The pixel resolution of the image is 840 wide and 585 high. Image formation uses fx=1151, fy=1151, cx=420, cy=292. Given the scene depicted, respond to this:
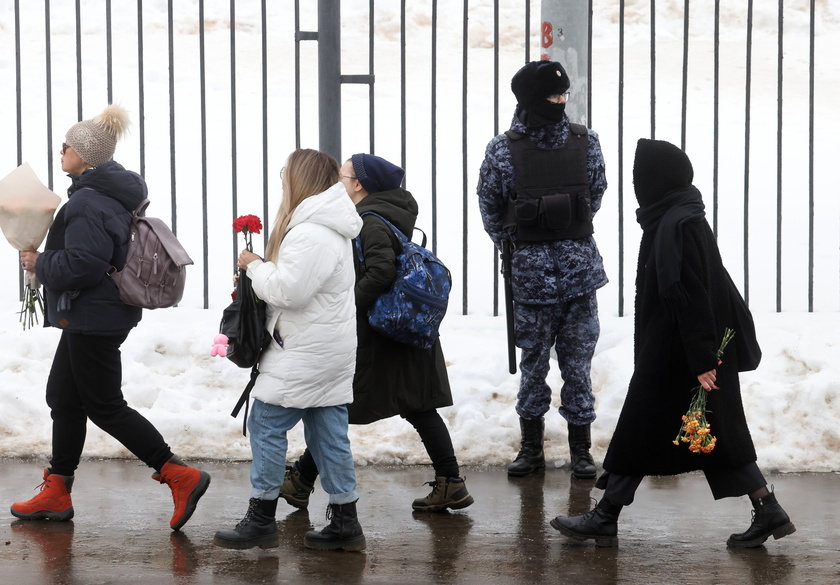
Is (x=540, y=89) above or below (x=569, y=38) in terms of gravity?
below

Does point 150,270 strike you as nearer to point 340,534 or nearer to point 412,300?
point 412,300

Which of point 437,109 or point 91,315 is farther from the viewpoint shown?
Answer: point 437,109

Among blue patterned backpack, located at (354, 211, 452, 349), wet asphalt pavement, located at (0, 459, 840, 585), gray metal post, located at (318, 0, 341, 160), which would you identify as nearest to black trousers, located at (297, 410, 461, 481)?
wet asphalt pavement, located at (0, 459, 840, 585)

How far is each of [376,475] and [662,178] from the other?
80.0 inches

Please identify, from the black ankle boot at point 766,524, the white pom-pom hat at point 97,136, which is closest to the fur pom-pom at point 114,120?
the white pom-pom hat at point 97,136

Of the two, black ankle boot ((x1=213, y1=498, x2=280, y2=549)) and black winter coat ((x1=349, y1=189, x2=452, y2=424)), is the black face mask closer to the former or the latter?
black winter coat ((x1=349, y1=189, x2=452, y2=424))

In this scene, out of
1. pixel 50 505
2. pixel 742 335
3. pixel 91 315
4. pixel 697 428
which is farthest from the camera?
pixel 50 505

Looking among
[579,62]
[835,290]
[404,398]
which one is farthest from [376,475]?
[835,290]

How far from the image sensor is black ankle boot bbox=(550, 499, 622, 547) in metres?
4.23

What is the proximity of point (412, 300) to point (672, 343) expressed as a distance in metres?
1.01

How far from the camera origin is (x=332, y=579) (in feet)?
12.5

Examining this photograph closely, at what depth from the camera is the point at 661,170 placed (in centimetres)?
421

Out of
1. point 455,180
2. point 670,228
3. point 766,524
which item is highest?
point 455,180

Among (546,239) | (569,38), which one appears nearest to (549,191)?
(546,239)
